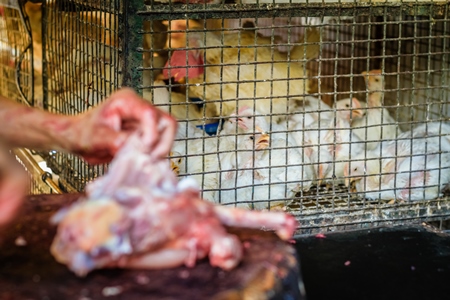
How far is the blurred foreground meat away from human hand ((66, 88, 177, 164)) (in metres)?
0.03

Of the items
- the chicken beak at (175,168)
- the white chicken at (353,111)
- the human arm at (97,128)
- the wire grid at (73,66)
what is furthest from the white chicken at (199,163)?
the human arm at (97,128)

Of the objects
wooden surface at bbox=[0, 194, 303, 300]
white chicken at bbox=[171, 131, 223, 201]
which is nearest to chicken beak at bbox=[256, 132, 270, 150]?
white chicken at bbox=[171, 131, 223, 201]

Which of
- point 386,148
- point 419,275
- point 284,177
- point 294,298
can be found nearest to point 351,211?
point 284,177

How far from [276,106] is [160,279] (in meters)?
2.76

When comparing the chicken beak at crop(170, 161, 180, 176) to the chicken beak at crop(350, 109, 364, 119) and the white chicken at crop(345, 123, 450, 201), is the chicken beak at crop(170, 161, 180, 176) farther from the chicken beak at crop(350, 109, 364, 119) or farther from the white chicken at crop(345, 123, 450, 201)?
the chicken beak at crop(350, 109, 364, 119)

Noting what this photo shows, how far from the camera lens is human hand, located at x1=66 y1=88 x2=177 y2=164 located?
4.91 ft

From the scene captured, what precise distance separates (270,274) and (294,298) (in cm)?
9

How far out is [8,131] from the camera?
1598mm

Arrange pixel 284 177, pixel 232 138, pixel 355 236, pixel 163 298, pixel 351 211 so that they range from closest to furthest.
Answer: pixel 163 298, pixel 355 236, pixel 351 211, pixel 284 177, pixel 232 138

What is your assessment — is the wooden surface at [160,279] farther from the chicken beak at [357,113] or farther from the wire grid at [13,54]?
the wire grid at [13,54]

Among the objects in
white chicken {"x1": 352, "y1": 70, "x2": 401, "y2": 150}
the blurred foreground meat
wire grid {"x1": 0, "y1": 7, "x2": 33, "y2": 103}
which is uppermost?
wire grid {"x1": 0, "y1": 7, "x2": 33, "y2": 103}

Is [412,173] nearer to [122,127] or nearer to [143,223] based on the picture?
[122,127]

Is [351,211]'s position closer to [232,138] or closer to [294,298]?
[232,138]

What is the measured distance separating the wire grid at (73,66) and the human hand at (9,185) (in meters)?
1.48
